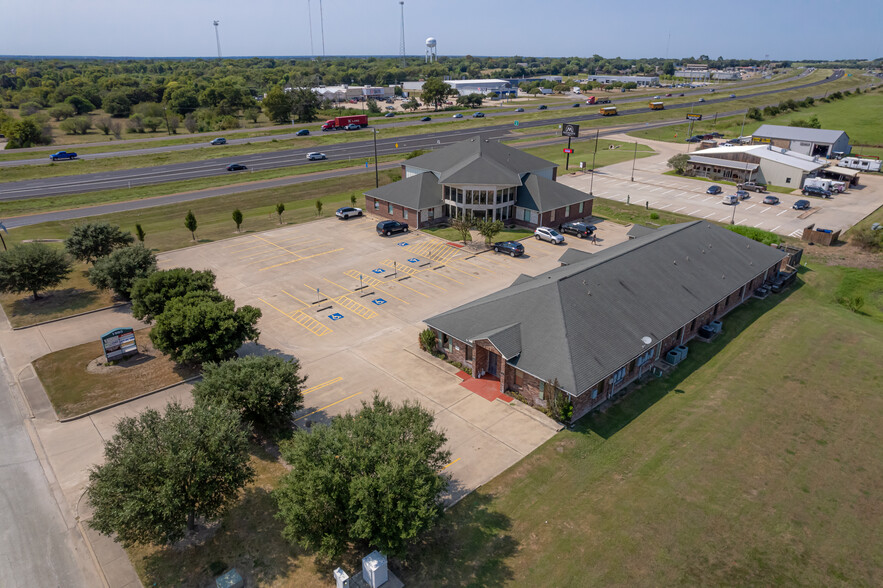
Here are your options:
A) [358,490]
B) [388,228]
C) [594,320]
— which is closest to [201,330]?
[358,490]

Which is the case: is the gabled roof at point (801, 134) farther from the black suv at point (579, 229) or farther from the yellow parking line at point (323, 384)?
the yellow parking line at point (323, 384)

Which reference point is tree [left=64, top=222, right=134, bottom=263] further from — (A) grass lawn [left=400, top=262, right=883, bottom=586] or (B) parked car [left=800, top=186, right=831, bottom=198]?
(B) parked car [left=800, top=186, right=831, bottom=198]

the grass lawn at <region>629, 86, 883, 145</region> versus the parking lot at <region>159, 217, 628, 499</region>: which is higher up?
the grass lawn at <region>629, 86, 883, 145</region>

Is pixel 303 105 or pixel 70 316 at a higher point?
pixel 303 105

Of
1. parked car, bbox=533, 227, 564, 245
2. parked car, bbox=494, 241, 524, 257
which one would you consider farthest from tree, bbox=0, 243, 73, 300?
parked car, bbox=533, 227, 564, 245

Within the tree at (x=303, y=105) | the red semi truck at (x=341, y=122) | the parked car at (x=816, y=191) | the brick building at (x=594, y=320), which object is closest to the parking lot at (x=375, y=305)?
the brick building at (x=594, y=320)

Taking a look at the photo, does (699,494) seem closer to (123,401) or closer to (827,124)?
(123,401)
